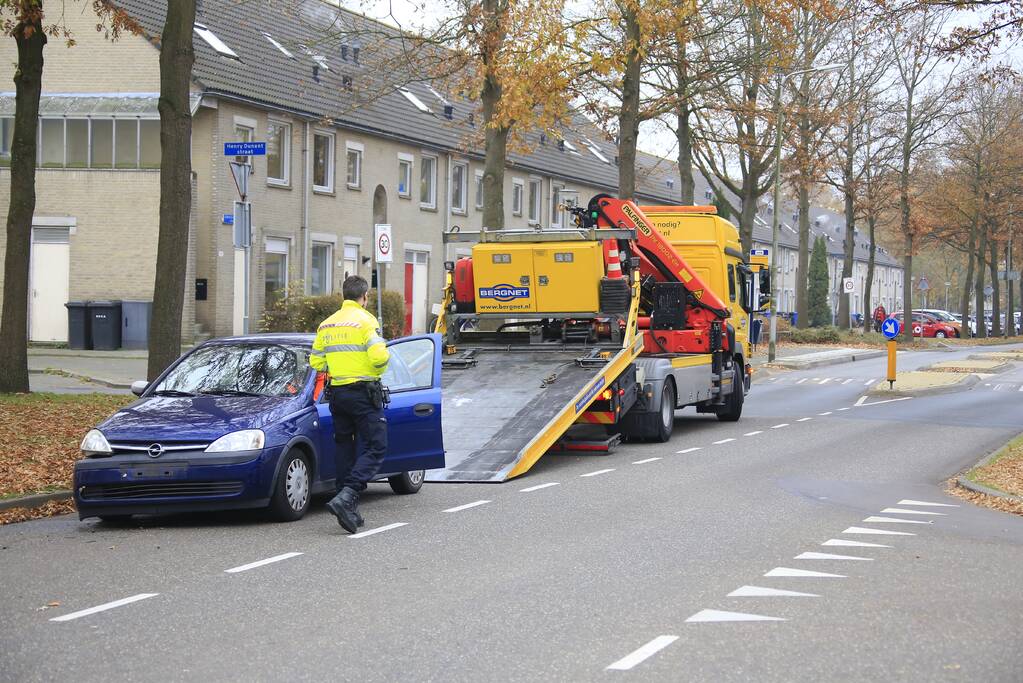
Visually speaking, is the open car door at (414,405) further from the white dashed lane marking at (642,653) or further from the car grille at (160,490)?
the white dashed lane marking at (642,653)

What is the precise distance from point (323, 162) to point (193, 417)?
29.3 m

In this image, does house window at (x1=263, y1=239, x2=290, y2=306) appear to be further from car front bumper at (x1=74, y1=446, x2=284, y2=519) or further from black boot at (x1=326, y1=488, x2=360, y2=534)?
black boot at (x1=326, y1=488, x2=360, y2=534)

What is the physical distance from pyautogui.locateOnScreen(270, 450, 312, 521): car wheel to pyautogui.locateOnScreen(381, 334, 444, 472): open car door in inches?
38.6

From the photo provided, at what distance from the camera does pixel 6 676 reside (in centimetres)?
588

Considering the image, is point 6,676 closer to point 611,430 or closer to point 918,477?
point 918,477

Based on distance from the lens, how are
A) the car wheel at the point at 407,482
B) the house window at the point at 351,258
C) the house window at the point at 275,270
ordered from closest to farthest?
the car wheel at the point at 407,482 → the house window at the point at 275,270 → the house window at the point at 351,258

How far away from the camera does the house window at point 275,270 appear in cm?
3591

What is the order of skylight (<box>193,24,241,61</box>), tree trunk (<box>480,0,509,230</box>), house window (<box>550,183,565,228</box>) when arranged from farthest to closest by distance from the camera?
house window (<box>550,183,565,228</box>) → skylight (<box>193,24,241,61</box>) → tree trunk (<box>480,0,509,230</box>)

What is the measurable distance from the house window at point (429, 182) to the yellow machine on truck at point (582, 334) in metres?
24.5

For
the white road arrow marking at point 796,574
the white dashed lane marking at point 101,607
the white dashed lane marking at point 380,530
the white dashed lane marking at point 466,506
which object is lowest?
the white dashed lane marking at point 466,506

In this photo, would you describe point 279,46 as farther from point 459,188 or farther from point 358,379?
point 358,379

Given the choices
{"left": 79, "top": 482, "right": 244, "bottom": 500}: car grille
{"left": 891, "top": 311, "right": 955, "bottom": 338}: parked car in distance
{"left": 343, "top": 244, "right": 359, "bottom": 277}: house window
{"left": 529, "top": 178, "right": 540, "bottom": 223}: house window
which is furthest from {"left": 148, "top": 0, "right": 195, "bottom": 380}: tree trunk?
{"left": 891, "top": 311, "right": 955, "bottom": 338}: parked car in distance

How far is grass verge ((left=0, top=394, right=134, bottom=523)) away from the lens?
38.4 feet

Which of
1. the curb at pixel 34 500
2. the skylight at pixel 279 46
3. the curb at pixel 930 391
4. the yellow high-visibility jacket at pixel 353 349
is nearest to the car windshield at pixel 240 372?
the yellow high-visibility jacket at pixel 353 349
